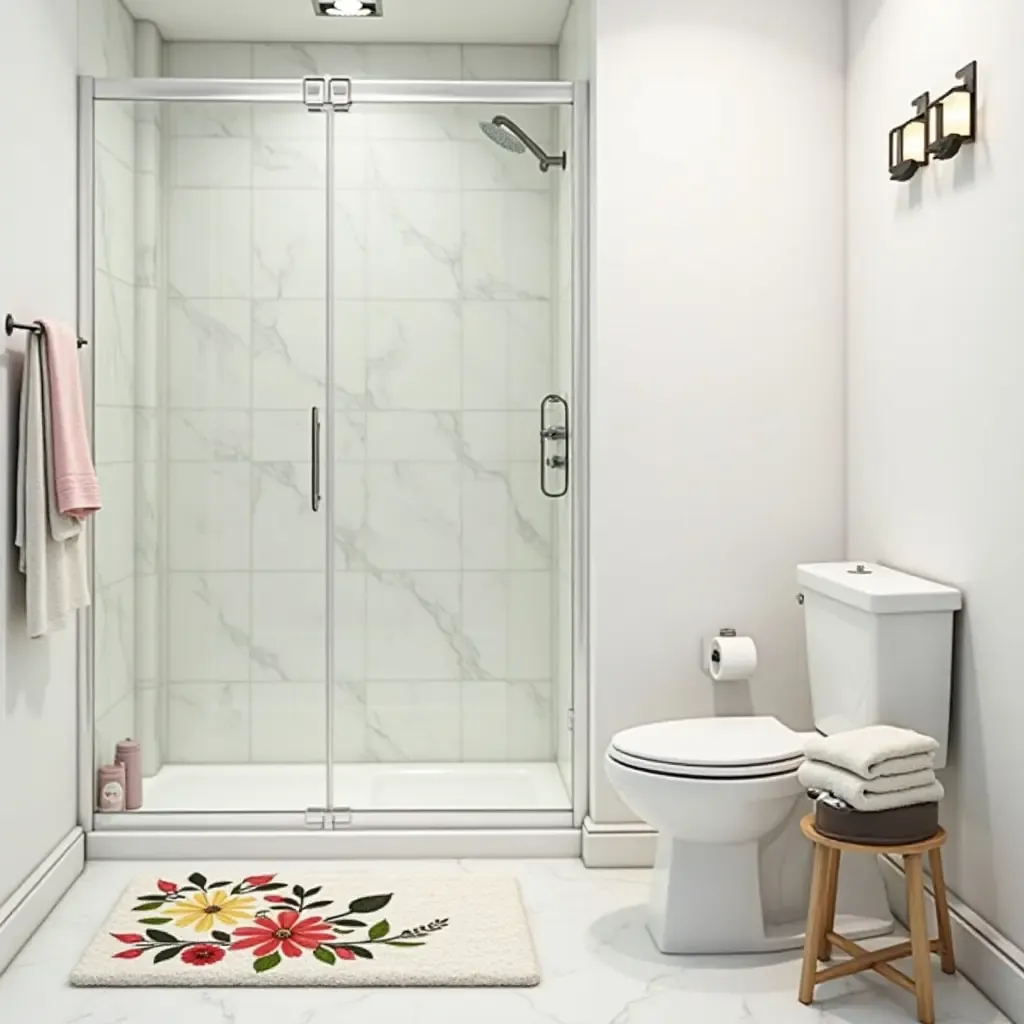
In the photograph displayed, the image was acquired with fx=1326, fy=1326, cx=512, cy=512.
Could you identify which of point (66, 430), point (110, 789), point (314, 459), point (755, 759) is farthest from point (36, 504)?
point (755, 759)

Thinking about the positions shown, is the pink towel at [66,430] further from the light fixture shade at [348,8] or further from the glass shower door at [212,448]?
the light fixture shade at [348,8]

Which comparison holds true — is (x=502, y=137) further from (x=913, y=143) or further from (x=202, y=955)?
(x=202, y=955)

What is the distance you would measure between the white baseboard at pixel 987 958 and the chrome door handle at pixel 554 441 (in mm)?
1481

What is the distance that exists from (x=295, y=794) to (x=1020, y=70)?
8.62 ft

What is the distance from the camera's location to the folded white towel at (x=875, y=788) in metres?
2.64

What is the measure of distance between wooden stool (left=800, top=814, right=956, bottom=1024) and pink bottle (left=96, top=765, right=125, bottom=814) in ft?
6.44

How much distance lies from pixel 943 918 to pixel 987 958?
0.40 ft

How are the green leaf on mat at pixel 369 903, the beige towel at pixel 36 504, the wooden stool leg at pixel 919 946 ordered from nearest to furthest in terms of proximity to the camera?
1. the wooden stool leg at pixel 919 946
2. the beige towel at pixel 36 504
3. the green leaf on mat at pixel 369 903

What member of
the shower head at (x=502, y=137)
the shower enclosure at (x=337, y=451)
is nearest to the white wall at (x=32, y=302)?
the shower enclosure at (x=337, y=451)

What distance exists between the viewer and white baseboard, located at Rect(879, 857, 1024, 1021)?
104 inches

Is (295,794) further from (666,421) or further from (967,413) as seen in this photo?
(967,413)

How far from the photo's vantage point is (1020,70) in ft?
8.57

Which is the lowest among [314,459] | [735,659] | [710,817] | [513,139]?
[710,817]

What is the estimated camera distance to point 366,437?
3.83 metres
